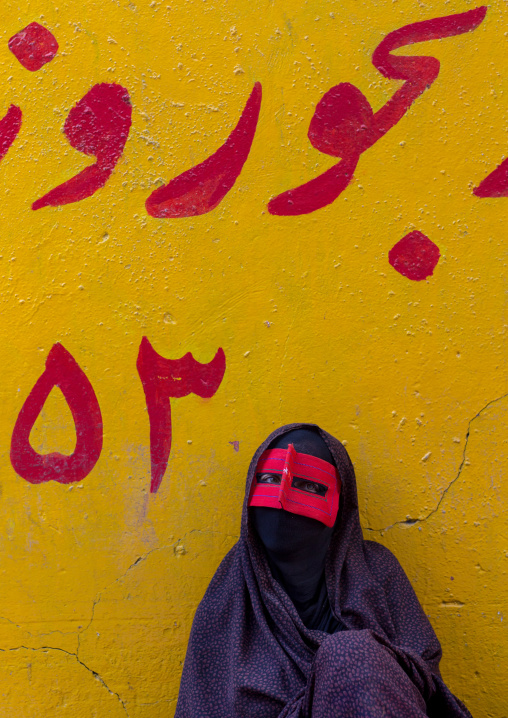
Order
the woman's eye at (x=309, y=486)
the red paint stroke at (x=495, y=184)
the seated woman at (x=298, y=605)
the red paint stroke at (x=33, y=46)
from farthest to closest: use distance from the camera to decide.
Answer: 1. the red paint stroke at (x=33, y=46)
2. the red paint stroke at (x=495, y=184)
3. the woman's eye at (x=309, y=486)
4. the seated woman at (x=298, y=605)

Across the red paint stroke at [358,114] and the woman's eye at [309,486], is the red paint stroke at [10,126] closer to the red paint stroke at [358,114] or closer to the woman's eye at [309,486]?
the red paint stroke at [358,114]

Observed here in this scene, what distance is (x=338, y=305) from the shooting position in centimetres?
179

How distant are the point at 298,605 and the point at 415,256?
1107mm

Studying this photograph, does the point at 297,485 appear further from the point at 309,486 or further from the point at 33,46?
the point at 33,46

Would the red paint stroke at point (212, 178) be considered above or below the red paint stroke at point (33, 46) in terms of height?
below

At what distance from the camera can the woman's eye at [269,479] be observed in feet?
4.80

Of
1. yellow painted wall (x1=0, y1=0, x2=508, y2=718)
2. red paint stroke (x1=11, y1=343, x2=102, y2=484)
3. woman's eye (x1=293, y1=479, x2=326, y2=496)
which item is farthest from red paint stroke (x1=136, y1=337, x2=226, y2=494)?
woman's eye (x1=293, y1=479, x2=326, y2=496)

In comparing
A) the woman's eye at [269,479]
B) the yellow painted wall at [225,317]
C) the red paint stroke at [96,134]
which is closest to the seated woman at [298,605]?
the woman's eye at [269,479]

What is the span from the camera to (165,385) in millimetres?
1820

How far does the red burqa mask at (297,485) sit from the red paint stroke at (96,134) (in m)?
1.08

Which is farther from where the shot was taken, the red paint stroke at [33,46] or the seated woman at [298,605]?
the red paint stroke at [33,46]

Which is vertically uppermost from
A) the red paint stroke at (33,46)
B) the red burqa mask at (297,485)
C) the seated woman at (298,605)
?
the red paint stroke at (33,46)

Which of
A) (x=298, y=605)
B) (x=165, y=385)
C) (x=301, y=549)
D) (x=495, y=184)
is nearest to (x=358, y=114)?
(x=495, y=184)

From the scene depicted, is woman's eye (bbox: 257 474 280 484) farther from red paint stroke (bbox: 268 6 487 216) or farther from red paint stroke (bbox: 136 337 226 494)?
red paint stroke (bbox: 268 6 487 216)
